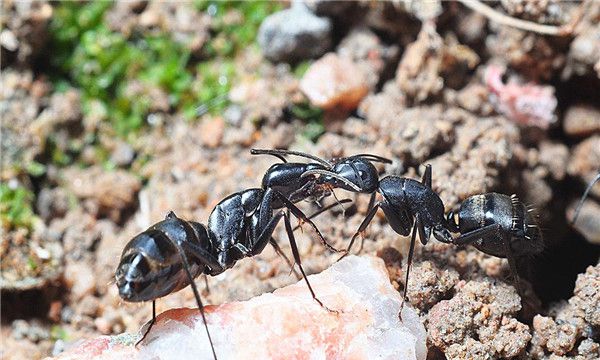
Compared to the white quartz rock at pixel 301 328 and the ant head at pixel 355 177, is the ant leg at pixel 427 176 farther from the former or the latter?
the white quartz rock at pixel 301 328

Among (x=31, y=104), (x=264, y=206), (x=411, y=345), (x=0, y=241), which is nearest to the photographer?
(x=411, y=345)

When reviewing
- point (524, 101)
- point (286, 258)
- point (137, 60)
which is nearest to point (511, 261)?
point (286, 258)

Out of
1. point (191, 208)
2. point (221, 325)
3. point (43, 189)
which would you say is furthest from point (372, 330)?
point (43, 189)

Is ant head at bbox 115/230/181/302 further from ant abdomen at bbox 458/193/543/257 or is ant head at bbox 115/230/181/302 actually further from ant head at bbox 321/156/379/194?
ant abdomen at bbox 458/193/543/257

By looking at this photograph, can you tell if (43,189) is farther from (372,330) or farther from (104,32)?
(372,330)

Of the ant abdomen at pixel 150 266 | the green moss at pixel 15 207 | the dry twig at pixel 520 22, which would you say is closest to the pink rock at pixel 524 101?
the dry twig at pixel 520 22

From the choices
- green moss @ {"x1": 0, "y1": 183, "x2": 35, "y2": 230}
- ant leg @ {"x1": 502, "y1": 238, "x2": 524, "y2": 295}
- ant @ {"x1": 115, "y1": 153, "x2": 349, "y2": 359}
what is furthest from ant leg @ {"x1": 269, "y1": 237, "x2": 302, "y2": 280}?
green moss @ {"x1": 0, "y1": 183, "x2": 35, "y2": 230}

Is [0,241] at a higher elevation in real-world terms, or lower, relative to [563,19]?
lower
